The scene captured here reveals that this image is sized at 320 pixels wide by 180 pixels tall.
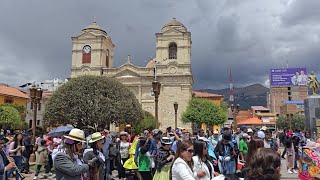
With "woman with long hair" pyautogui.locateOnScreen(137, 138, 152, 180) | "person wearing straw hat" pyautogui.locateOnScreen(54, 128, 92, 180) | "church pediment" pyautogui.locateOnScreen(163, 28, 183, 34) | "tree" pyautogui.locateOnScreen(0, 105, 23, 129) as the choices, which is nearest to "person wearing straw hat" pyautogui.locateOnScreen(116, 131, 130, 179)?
"woman with long hair" pyautogui.locateOnScreen(137, 138, 152, 180)

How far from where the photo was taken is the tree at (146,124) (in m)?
39.1

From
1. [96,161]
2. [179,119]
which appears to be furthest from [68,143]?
[179,119]

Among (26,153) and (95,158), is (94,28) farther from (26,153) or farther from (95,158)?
(95,158)

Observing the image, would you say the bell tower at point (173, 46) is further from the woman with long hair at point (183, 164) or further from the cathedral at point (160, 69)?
the woman with long hair at point (183, 164)

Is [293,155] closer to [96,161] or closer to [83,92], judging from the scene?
[96,161]

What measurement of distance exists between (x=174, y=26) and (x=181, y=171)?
1895 inches

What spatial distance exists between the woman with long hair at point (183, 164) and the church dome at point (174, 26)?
4681 cm

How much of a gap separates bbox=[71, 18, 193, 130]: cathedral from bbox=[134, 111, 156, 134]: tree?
6.67 feet

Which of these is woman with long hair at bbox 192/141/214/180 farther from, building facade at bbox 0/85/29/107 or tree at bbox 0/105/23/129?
building facade at bbox 0/85/29/107

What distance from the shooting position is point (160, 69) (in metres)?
48.3

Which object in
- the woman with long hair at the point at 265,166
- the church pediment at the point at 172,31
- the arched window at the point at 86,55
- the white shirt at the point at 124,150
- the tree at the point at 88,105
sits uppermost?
the church pediment at the point at 172,31

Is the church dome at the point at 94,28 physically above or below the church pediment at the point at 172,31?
above

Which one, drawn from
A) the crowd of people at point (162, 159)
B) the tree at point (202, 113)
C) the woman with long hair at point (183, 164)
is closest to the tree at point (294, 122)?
the tree at point (202, 113)

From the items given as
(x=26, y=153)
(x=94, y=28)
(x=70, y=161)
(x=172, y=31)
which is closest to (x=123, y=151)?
(x=26, y=153)
